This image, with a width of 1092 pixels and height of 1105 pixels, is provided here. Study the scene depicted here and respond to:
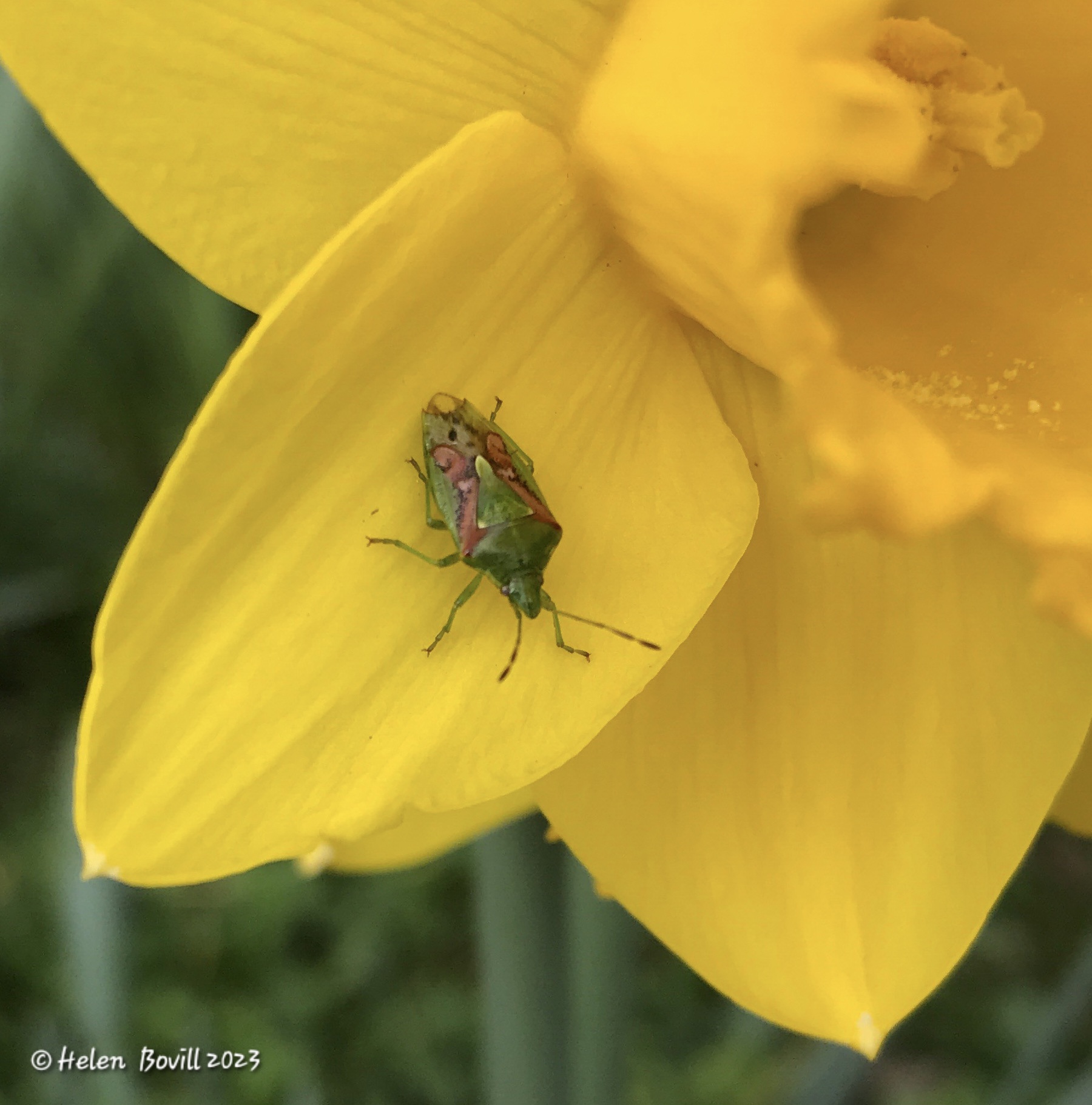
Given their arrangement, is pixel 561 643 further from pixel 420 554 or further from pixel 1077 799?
pixel 1077 799

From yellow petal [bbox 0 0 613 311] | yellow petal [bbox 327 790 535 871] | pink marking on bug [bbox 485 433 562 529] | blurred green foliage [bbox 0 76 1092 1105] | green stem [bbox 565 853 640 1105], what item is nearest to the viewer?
yellow petal [bbox 0 0 613 311]

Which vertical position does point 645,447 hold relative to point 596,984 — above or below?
above

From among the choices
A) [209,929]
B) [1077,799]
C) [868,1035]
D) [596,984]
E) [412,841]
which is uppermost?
[1077,799]

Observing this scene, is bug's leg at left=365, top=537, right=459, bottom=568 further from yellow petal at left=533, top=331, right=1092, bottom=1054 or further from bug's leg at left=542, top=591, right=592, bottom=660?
yellow petal at left=533, top=331, right=1092, bottom=1054

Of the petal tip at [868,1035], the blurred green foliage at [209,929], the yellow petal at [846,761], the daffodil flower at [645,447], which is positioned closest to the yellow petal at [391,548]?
the daffodil flower at [645,447]

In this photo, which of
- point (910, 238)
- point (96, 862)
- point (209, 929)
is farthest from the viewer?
point (209, 929)

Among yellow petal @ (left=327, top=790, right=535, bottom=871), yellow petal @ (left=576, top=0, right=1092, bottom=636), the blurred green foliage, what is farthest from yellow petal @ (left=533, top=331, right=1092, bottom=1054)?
the blurred green foliage

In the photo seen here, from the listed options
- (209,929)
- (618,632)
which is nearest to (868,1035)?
(618,632)

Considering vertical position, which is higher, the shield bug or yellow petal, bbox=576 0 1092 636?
yellow petal, bbox=576 0 1092 636
